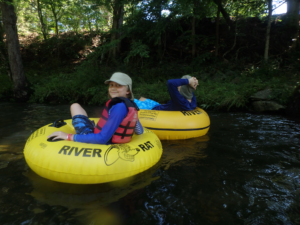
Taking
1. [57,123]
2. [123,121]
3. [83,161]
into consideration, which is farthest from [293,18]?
[83,161]

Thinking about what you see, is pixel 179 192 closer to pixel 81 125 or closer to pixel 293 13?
pixel 81 125

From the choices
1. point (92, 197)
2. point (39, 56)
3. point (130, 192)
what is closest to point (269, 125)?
point (130, 192)

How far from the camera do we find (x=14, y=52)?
8164mm

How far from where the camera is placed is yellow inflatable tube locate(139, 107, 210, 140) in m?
3.91

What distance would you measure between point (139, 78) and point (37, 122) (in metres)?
5.30

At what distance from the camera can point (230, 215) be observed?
192cm

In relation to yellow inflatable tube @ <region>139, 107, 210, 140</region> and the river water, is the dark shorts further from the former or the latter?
yellow inflatable tube @ <region>139, 107, 210, 140</region>

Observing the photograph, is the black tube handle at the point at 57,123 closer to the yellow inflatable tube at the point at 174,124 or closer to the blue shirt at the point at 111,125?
the blue shirt at the point at 111,125

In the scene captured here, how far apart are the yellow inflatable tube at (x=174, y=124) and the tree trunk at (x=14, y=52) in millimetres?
Result: 6779

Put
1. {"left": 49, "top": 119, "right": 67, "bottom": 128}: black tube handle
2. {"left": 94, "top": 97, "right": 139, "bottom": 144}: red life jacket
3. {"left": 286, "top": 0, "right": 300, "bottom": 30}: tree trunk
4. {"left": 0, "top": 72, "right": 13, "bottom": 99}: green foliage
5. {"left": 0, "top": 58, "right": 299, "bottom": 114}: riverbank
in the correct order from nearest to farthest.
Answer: {"left": 94, "top": 97, "right": 139, "bottom": 144}: red life jacket
{"left": 49, "top": 119, "right": 67, "bottom": 128}: black tube handle
{"left": 0, "top": 58, "right": 299, "bottom": 114}: riverbank
{"left": 0, "top": 72, "right": 13, "bottom": 99}: green foliage
{"left": 286, "top": 0, "right": 300, "bottom": 30}: tree trunk

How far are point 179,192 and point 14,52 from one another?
28.7 feet

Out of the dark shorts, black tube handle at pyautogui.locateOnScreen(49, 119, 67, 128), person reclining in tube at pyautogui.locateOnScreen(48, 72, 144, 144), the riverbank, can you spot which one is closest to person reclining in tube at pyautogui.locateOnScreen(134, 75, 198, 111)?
person reclining in tube at pyautogui.locateOnScreen(48, 72, 144, 144)

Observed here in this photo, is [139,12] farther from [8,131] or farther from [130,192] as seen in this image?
[130,192]

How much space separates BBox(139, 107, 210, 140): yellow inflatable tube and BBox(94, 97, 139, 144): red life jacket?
4.48ft
